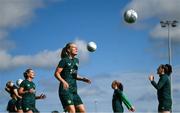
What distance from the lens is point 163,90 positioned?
15711mm

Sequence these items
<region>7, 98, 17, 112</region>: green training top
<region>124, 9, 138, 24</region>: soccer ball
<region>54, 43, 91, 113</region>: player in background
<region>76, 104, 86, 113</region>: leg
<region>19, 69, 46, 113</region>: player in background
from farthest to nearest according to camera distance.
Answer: <region>124, 9, 138, 24</region>: soccer ball → <region>7, 98, 17, 112</region>: green training top → <region>19, 69, 46, 113</region>: player in background → <region>76, 104, 86, 113</region>: leg → <region>54, 43, 91, 113</region>: player in background

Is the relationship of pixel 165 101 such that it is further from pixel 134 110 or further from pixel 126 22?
pixel 126 22

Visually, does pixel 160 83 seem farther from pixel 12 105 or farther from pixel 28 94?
pixel 12 105

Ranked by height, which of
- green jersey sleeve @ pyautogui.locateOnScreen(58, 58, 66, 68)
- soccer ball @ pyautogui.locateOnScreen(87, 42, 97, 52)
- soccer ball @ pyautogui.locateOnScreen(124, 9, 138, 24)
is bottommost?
green jersey sleeve @ pyautogui.locateOnScreen(58, 58, 66, 68)

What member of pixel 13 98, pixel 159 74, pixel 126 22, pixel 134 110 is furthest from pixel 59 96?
pixel 126 22

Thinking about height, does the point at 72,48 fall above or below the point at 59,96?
above

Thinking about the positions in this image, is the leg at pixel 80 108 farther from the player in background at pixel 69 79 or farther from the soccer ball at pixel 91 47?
the soccer ball at pixel 91 47

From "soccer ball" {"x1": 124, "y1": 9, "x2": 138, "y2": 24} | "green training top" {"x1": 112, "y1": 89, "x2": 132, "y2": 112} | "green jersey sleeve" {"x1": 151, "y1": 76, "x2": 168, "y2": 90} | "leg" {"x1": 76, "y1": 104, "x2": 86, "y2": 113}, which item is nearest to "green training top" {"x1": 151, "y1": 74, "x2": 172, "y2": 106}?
"green jersey sleeve" {"x1": 151, "y1": 76, "x2": 168, "y2": 90}

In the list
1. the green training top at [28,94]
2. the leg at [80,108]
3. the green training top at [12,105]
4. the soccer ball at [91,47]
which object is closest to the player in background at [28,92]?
the green training top at [28,94]

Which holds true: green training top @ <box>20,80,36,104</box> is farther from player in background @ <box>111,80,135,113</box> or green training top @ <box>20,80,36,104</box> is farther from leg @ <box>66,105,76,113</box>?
→ leg @ <box>66,105,76,113</box>

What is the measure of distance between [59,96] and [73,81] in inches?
25.8

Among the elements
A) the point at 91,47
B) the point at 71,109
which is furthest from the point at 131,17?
the point at 71,109

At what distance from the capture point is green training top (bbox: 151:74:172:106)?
15.5m

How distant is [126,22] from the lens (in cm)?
2567
